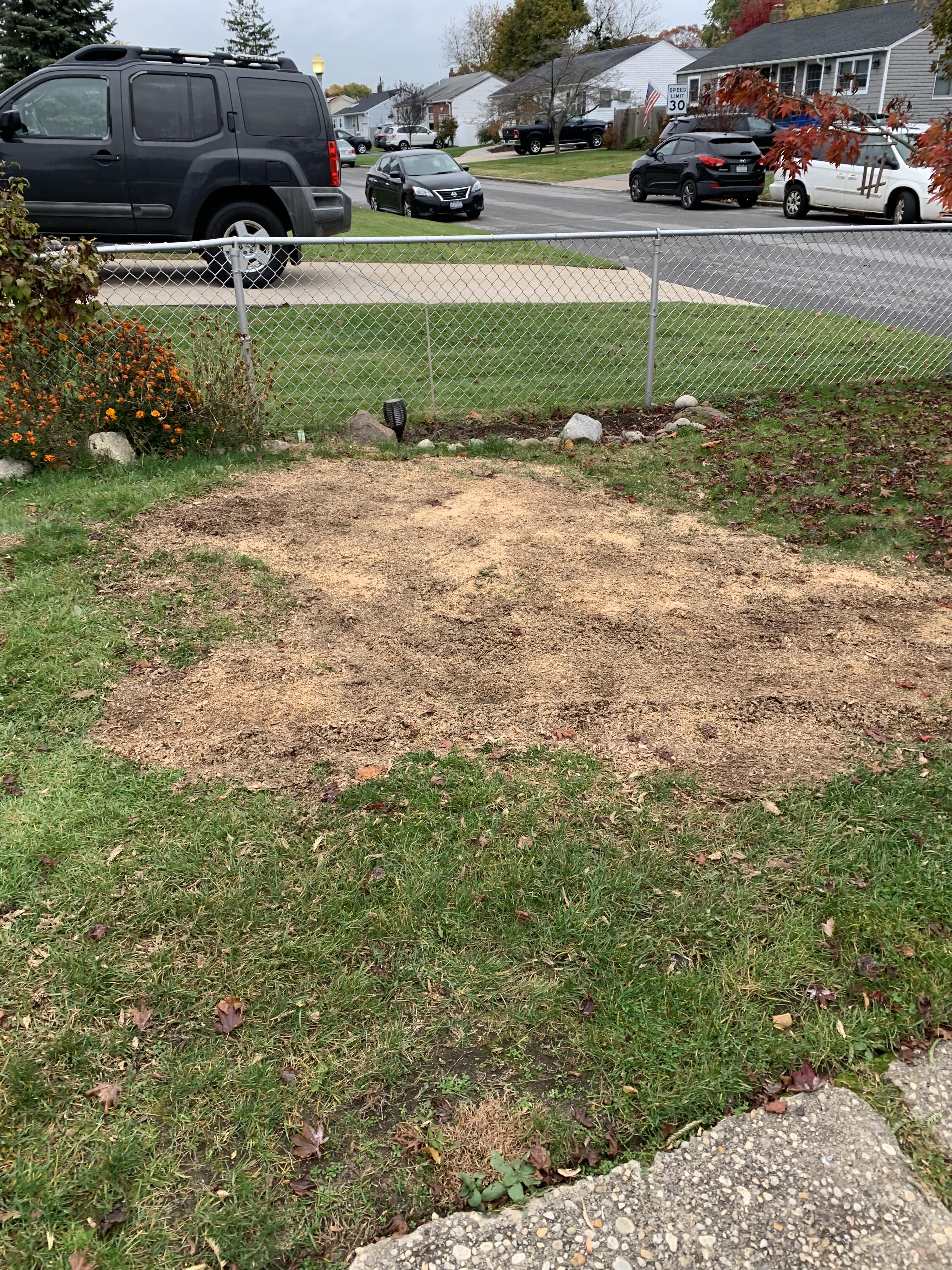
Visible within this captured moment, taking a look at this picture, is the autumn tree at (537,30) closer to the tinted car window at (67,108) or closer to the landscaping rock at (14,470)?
the tinted car window at (67,108)

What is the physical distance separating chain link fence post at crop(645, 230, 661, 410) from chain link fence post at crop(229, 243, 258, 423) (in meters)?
2.88

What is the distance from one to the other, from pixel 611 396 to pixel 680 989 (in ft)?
19.8

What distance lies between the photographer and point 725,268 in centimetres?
1351

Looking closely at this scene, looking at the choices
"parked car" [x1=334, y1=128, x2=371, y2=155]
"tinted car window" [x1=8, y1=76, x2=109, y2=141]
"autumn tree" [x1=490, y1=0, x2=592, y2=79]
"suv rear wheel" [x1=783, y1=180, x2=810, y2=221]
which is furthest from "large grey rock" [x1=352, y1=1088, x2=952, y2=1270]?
"parked car" [x1=334, y1=128, x2=371, y2=155]

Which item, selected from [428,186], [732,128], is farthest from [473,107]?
[428,186]

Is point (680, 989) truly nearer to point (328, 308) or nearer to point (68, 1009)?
point (68, 1009)

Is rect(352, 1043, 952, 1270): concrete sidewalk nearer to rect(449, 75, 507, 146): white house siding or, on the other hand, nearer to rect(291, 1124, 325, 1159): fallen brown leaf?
rect(291, 1124, 325, 1159): fallen brown leaf

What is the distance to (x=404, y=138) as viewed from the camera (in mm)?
51438

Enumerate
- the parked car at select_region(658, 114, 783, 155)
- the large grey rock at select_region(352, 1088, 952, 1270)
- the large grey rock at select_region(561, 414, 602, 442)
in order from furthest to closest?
the parked car at select_region(658, 114, 783, 155), the large grey rock at select_region(561, 414, 602, 442), the large grey rock at select_region(352, 1088, 952, 1270)

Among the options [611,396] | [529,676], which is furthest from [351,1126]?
[611,396]

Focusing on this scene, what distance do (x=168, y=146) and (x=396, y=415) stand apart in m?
5.99

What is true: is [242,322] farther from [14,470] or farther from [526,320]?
[526,320]

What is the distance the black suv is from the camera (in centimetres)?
1012

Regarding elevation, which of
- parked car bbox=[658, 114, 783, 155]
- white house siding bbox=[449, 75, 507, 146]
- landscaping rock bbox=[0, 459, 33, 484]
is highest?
white house siding bbox=[449, 75, 507, 146]
